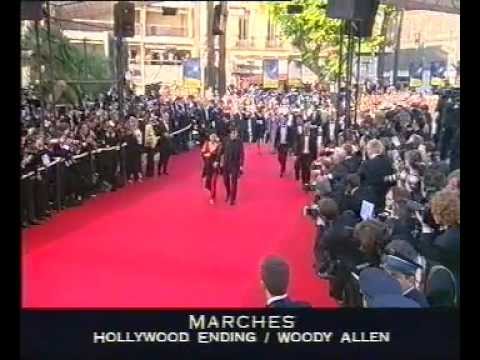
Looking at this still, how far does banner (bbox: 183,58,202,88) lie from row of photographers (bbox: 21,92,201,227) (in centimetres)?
7

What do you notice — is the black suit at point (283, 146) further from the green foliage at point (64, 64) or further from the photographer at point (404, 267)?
the green foliage at point (64, 64)

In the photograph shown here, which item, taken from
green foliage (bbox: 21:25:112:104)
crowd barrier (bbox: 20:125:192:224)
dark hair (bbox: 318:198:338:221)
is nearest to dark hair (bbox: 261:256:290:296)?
dark hair (bbox: 318:198:338:221)

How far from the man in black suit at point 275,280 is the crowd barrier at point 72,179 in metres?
0.58

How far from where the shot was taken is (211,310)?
10.6 ft

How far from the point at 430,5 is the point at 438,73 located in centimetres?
26

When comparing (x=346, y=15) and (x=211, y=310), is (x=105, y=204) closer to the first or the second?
(x=211, y=310)

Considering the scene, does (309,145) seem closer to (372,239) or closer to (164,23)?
(372,239)

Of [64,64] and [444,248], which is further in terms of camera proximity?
[444,248]

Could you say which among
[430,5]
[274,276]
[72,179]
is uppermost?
[430,5]

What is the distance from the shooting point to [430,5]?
3186mm

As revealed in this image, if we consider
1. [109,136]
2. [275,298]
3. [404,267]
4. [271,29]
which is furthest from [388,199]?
[109,136]

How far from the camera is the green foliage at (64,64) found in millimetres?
3084

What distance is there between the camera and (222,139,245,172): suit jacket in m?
3.21
